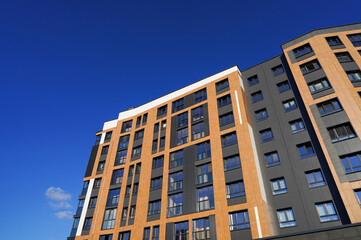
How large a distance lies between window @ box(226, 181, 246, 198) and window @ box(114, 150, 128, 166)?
18.7 metres

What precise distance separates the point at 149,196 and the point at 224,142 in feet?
39.3

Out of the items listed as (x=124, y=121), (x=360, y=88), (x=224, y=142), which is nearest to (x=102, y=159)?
(x=124, y=121)

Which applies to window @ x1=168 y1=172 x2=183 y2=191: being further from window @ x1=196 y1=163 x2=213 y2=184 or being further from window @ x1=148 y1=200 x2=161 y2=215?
window @ x1=196 y1=163 x2=213 y2=184

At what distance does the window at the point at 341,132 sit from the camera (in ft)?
72.6

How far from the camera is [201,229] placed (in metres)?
24.5

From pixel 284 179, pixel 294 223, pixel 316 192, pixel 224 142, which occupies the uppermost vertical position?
pixel 224 142

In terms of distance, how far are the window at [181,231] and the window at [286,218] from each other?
31.8ft

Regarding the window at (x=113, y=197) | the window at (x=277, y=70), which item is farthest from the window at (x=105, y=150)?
the window at (x=277, y=70)

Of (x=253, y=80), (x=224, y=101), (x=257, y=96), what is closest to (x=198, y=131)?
(x=224, y=101)

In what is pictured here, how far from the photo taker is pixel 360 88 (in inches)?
944

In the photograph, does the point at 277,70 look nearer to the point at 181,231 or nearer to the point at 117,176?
the point at 181,231

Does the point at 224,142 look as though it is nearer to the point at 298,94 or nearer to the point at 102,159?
the point at 298,94

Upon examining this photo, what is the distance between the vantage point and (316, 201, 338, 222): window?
66.2 ft

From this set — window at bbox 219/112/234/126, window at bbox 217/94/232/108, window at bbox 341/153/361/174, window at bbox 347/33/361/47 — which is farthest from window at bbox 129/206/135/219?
window at bbox 347/33/361/47
